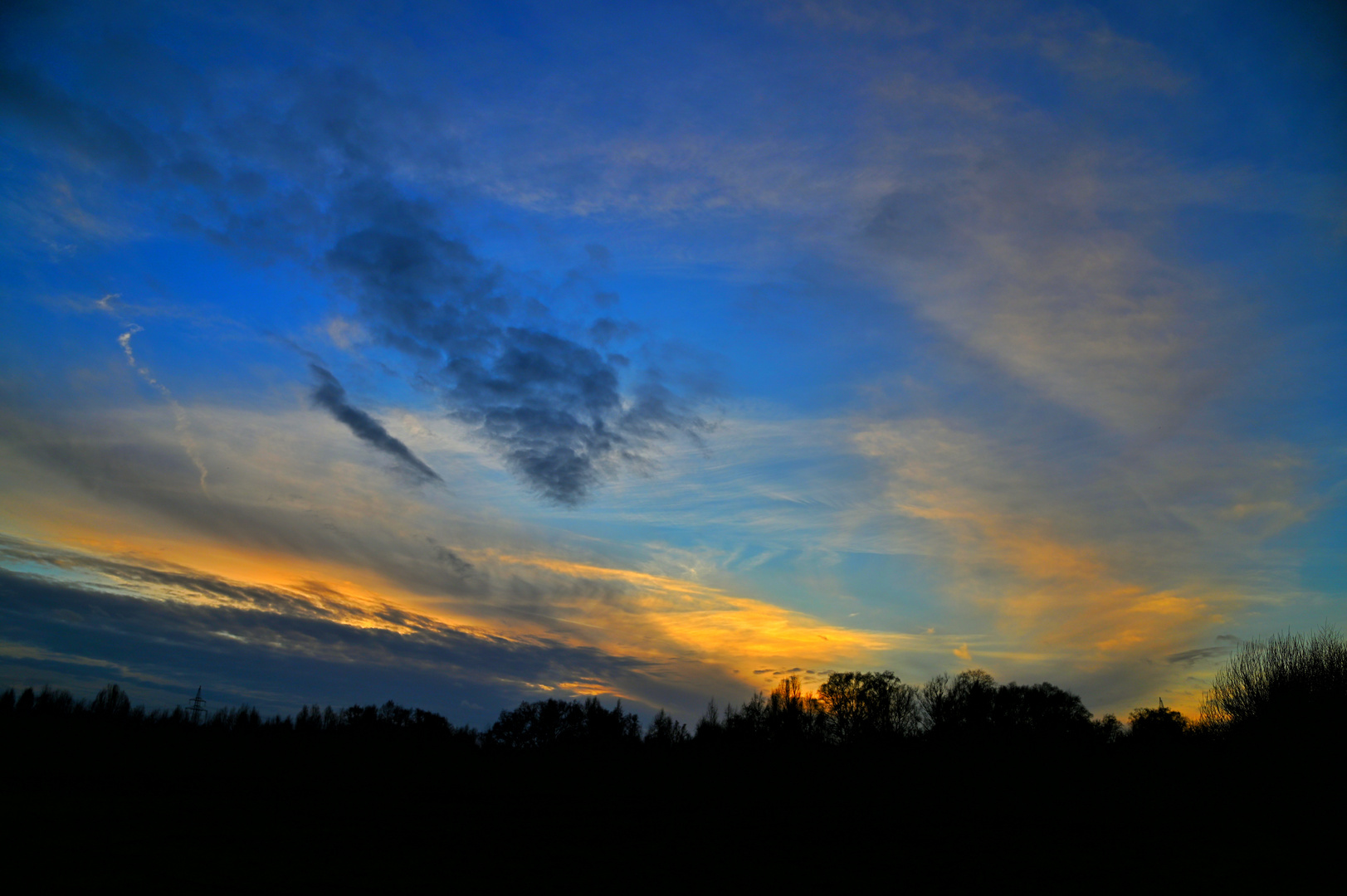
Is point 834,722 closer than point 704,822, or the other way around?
point 704,822

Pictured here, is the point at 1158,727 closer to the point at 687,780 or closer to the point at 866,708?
the point at 866,708

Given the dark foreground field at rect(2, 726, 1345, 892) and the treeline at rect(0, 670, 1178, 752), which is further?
the treeline at rect(0, 670, 1178, 752)

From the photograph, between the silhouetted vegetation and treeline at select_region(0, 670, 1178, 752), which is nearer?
the silhouetted vegetation

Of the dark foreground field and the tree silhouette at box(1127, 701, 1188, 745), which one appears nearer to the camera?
the dark foreground field

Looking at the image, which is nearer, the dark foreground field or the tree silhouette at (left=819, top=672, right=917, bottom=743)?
the dark foreground field

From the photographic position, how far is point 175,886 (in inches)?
1014

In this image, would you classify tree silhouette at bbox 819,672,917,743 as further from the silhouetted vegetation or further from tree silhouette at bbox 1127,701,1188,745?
tree silhouette at bbox 1127,701,1188,745

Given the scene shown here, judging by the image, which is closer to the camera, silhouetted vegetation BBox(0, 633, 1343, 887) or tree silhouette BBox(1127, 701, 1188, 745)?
silhouetted vegetation BBox(0, 633, 1343, 887)

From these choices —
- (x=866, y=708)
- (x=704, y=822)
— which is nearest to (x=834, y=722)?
(x=866, y=708)

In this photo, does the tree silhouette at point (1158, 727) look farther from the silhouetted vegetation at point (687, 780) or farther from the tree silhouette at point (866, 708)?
the tree silhouette at point (866, 708)

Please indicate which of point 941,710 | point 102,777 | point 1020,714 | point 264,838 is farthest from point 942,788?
point 102,777

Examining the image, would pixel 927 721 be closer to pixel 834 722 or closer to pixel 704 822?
pixel 834 722

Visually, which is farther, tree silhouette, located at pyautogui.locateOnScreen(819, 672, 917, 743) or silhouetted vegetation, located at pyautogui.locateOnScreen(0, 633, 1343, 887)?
tree silhouette, located at pyautogui.locateOnScreen(819, 672, 917, 743)

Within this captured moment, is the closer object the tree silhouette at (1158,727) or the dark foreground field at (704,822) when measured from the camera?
the dark foreground field at (704,822)
